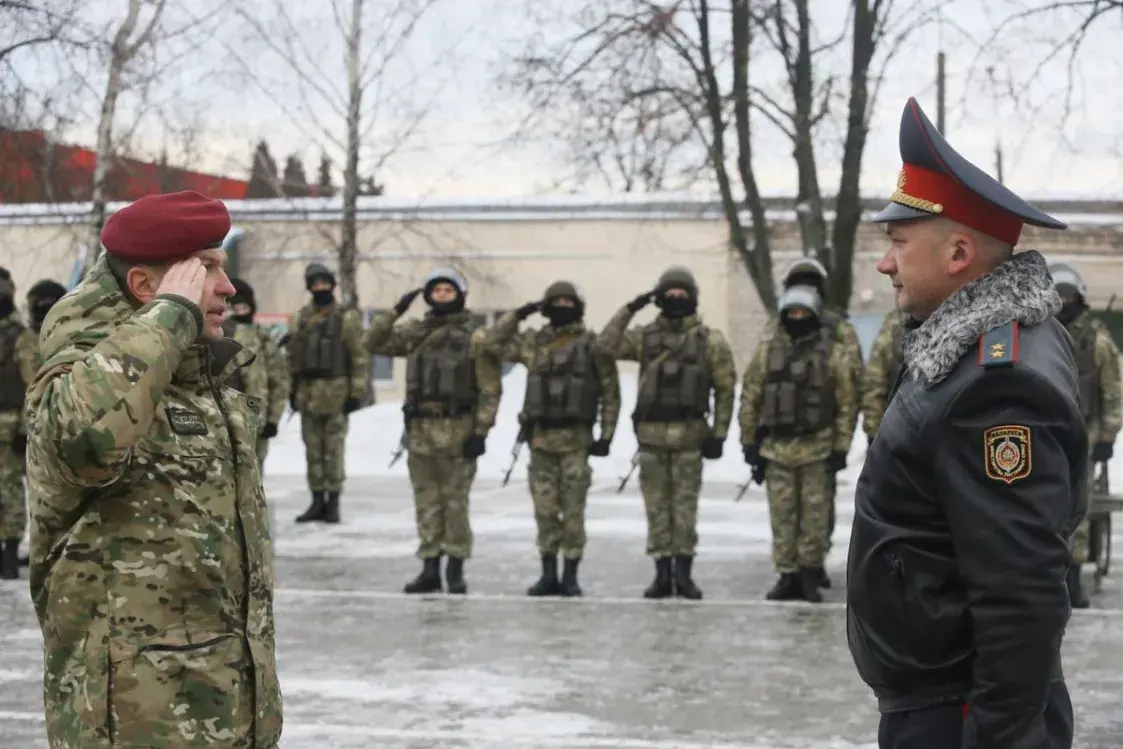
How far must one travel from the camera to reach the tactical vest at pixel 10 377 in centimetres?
1206

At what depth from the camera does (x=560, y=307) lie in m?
11.2

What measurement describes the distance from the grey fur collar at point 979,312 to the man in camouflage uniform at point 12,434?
9.72 m

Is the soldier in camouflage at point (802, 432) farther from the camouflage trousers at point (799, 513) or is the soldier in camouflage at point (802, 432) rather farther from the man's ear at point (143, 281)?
the man's ear at point (143, 281)

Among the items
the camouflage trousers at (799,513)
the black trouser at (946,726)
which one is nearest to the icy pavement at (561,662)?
the camouflage trousers at (799,513)

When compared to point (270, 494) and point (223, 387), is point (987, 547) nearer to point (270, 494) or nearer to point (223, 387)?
point (223, 387)

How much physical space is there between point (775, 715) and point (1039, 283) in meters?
4.61

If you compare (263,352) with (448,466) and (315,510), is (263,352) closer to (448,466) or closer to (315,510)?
(315,510)

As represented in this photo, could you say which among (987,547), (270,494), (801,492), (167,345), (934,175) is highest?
(934,175)

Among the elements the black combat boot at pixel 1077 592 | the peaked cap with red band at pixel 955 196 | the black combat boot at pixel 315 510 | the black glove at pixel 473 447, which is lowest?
the black combat boot at pixel 315 510

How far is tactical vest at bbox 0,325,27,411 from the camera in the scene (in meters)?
12.1

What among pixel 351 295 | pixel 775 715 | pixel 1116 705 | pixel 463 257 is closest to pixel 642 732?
pixel 775 715

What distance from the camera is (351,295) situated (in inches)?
1087

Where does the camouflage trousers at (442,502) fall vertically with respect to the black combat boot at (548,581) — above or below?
above

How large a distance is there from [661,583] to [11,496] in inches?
187
